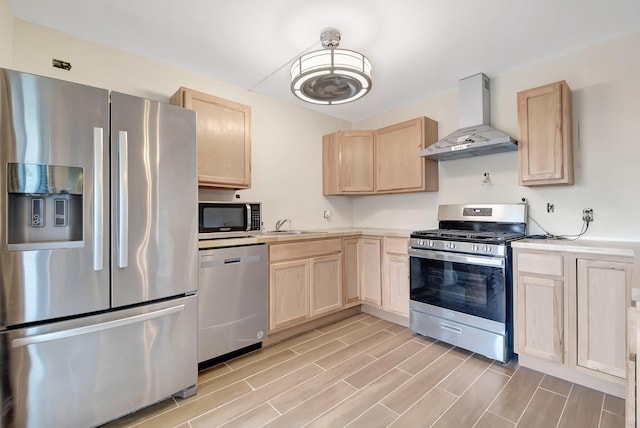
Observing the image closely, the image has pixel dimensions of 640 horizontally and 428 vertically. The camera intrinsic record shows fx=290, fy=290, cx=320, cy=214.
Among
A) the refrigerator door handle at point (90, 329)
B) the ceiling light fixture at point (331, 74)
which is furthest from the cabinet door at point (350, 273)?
the refrigerator door handle at point (90, 329)

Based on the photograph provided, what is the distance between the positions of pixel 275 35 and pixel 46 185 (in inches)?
69.2

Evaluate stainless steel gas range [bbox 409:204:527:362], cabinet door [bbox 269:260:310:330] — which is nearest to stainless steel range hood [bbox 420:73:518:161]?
stainless steel gas range [bbox 409:204:527:362]

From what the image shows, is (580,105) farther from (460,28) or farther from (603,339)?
(603,339)

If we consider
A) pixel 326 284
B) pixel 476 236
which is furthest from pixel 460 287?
pixel 326 284

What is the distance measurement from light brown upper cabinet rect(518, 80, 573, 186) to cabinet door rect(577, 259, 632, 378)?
748mm

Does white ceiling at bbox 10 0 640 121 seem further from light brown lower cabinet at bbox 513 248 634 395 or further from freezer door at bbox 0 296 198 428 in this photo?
freezer door at bbox 0 296 198 428

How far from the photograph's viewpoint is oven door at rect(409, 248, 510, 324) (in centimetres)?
231

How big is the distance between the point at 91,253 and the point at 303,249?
5.43ft

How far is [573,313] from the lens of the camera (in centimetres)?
200

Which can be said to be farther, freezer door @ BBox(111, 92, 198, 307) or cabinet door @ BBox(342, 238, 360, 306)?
cabinet door @ BBox(342, 238, 360, 306)

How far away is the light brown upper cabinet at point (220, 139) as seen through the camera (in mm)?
2439

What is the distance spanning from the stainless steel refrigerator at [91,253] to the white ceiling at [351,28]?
2.44 feet

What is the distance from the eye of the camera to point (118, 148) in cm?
165

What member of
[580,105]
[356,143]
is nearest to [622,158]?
[580,105]
